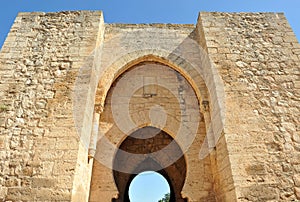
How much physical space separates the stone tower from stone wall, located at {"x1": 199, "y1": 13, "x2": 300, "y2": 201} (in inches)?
0.7

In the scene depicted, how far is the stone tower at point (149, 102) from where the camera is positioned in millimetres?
3291

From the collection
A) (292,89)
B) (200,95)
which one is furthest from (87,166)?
(292,89)

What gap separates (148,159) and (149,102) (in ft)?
8.21

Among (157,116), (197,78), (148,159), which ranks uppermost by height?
(197,78)

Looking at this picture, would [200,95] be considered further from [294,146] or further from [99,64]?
[99,64]

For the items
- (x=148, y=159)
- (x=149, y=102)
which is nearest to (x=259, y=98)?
(x=149, y=102)

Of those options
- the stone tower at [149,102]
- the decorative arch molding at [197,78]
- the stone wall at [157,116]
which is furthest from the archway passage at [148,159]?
the decorative arch molding at [197,78]

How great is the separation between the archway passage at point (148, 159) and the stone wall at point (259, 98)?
110 inches

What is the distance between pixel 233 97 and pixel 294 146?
1.19 m

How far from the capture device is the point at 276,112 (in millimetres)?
3807

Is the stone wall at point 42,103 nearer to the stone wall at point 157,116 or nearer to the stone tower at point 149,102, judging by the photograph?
the stone tower at point 149,102

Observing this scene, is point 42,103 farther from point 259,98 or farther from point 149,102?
point 259,98

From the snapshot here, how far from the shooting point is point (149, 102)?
4.94 meters

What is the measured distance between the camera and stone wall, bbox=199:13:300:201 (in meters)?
3.24
